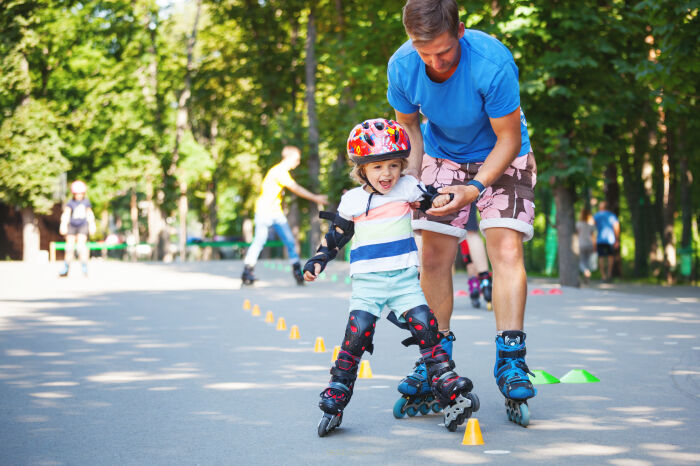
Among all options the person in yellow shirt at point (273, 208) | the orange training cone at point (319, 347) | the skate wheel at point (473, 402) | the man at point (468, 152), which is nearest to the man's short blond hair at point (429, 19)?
the man at point (468, 152)

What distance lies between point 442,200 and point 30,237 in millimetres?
31758

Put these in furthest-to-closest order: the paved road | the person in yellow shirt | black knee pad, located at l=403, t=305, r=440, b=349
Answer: the person in yellow shirt
black knee pad, located at l=403, t=305, r=440, b=349
the paved road

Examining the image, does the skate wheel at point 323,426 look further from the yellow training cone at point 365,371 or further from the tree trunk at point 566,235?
the tree trunk at point 566,235

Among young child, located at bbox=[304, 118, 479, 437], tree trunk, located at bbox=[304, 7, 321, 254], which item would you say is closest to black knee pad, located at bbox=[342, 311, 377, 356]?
young child, located at bbox=[304, 118, 479, 437]

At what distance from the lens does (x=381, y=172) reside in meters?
4.66

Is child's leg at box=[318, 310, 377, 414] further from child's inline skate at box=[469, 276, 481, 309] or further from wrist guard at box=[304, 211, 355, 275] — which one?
child's inline skate at box=[469, 276, 481, 309]

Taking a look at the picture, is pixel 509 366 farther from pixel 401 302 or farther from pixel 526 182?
pixel 526 182

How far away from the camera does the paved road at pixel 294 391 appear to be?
411 cm

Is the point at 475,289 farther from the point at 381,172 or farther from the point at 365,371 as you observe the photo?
the point at 381,172

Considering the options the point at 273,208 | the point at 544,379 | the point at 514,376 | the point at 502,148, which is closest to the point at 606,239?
the point at 273,208

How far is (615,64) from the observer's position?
47.3 ft

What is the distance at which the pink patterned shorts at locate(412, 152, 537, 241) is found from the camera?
4852 mm

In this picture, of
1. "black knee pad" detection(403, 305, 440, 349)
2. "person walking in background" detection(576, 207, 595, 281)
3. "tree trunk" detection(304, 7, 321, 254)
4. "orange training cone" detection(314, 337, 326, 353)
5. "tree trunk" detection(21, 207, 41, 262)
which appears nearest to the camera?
"black knee pad" detection(403, 305, 440, 349)

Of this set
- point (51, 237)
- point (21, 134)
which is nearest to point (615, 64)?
point (21, 134)
